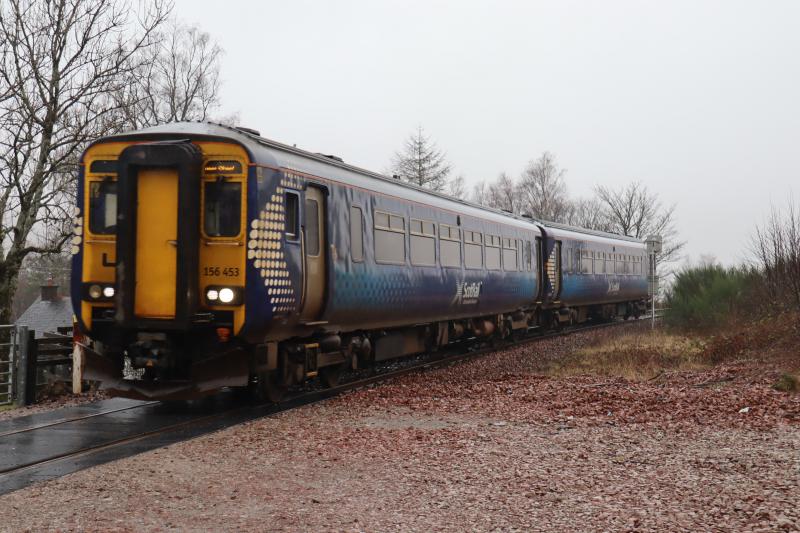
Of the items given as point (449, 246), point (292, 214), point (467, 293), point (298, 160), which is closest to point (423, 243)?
point (449, 246)

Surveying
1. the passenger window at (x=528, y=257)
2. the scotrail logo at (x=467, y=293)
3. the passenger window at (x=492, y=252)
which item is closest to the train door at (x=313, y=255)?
the scotrail logo at (x=467, y=293)

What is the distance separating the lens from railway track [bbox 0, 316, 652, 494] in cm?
757

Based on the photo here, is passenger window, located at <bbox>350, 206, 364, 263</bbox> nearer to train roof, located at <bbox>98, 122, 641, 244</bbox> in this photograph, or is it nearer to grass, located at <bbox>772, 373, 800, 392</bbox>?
train roof, located at <bbox>98, 122, 641, 244</bbox>

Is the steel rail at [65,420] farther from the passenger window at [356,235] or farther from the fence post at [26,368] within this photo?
the passenger window at [356,235]

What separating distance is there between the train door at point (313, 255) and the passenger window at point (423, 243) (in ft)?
11.8

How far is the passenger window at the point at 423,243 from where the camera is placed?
14.8m

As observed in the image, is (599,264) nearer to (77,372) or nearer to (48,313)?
(77,372)

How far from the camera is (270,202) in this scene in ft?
31.8

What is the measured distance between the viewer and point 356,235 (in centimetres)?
1230

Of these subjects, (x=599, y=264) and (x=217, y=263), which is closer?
(x=217, y=263)

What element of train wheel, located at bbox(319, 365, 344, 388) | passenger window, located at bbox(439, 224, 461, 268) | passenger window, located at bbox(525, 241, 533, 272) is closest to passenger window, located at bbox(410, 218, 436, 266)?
passenger window, located at bbox(439, 224, 461, 268)

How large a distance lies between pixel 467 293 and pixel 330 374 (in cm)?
567

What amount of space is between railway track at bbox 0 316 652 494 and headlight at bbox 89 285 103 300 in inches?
59.7

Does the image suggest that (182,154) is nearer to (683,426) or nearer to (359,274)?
(359,274)
